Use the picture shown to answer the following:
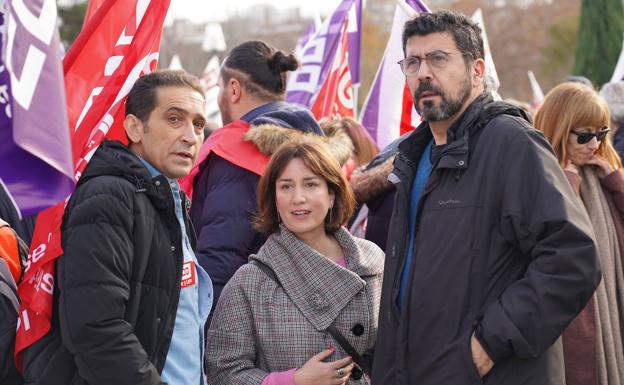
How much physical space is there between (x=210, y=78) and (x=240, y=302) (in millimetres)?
9291

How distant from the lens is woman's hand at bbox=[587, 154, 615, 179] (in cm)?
452

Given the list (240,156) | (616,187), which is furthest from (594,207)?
(240,156)

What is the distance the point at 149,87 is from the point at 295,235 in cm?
92

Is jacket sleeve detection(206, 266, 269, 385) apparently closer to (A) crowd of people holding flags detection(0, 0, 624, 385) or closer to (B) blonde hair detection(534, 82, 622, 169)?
(A) crowd of people holding flags detection(0, 0, 624, 385)

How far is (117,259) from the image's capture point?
10.5 feet

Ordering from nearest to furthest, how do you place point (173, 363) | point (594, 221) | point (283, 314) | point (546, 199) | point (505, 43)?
point (546, 199) → point (173, 363) → point (283, 314) → point (594, 221) → point (505, 43)

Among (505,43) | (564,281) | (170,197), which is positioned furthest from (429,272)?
(505,43)

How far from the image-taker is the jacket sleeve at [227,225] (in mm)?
4488

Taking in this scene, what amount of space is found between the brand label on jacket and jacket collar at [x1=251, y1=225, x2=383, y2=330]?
0.42 meters

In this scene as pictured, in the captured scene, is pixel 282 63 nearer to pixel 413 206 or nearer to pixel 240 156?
pixel 240 156

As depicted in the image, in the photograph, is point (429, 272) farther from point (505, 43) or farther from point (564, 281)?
point (505, 43)

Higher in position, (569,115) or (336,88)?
(336,88)

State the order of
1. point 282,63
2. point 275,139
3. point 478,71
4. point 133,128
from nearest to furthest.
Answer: point 478,71 → point 133,128 → point 275,139 → point 282,63

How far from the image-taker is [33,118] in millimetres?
2871
